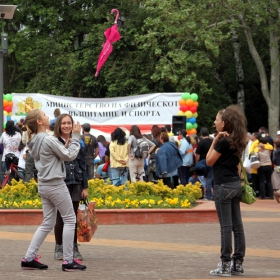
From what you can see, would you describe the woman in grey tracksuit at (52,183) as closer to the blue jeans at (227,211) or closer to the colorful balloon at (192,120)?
the blue jeans at (227,211)

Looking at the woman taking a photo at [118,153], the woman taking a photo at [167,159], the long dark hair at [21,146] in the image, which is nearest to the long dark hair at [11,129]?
the long dark hair at [21,146]

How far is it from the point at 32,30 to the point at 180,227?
25.5 m

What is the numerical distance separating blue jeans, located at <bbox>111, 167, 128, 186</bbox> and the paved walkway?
5.37 m

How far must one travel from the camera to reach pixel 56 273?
9297mm

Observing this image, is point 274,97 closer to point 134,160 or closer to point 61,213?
point 134,160

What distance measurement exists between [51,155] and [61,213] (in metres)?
0.62

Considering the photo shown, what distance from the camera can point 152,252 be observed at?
11102 millimetres

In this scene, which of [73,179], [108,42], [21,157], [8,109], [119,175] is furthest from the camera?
[108,42]

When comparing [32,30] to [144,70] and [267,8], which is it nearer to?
[144,70]

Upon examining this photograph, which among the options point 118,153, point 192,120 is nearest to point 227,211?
point 118,153

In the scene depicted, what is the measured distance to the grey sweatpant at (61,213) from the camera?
9.38 metres

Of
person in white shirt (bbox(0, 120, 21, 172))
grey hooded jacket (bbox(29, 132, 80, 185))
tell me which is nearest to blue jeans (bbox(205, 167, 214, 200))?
Result: person in white shirt (bbox(0, 120, 21, 172))

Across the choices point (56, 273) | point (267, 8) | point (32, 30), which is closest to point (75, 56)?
point (32, 30)

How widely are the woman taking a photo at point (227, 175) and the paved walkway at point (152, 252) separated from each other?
319 millimetres
